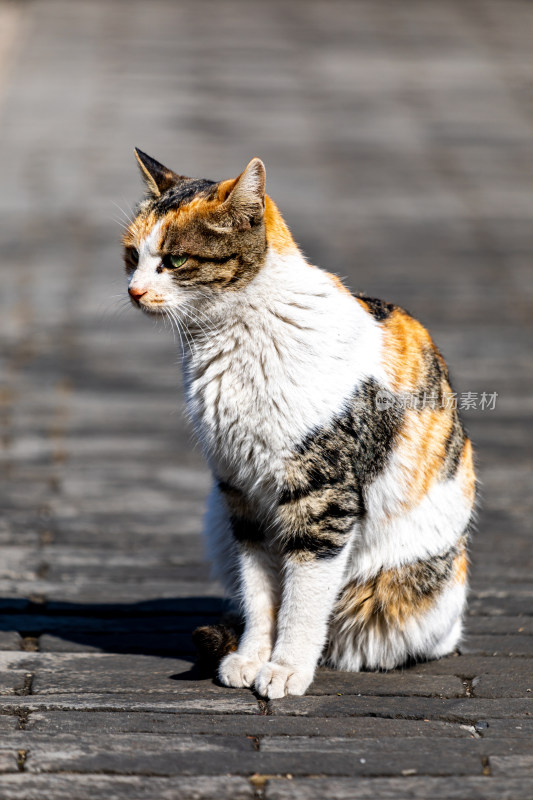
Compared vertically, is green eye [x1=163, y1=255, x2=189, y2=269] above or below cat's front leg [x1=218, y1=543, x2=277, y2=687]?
above

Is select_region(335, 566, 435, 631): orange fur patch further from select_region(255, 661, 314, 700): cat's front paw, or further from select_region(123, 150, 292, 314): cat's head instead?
select_region(123, 150, 292, 314): cat's head

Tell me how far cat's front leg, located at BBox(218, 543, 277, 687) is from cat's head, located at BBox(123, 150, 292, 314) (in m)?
0.79

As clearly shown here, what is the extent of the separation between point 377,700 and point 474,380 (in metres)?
3.49

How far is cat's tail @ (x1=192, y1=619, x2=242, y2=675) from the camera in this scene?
2.90 meters

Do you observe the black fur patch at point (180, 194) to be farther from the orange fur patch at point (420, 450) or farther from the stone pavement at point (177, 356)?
the orange fur patch at point (420, 450)

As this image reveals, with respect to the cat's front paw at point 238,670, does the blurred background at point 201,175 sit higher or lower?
lower

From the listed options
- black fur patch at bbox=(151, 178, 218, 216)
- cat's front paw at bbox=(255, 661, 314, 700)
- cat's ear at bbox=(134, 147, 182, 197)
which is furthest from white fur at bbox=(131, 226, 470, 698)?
cat's ear at bbox=(134, 147, 182, 197)

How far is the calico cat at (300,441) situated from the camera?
9.31ft

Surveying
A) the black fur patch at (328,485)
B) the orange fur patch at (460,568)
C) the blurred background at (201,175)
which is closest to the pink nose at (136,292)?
the blurred background at (201,175)

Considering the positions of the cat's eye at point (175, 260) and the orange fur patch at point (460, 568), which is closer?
the cat's eye at point (175, 260)

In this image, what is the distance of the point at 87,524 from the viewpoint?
14.0 ft

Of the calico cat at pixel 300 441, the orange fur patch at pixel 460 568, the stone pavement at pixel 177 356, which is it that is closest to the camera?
the stone pavement at pixel 177 356

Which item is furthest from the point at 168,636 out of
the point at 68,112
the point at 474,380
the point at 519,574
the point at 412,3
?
the point at 412,3

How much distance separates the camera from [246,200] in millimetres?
2855
